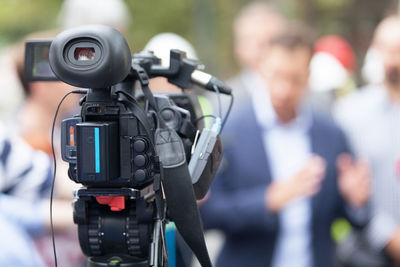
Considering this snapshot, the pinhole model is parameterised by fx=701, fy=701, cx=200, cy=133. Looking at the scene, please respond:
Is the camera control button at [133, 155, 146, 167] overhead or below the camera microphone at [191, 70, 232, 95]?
below

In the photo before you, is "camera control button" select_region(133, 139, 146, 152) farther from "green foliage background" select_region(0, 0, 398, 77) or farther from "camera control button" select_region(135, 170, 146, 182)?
"green foliage background" select_region(0, 0, 398, 77)

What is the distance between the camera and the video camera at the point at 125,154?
1.72 meters

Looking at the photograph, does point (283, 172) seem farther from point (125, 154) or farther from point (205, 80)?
point (125, 154)

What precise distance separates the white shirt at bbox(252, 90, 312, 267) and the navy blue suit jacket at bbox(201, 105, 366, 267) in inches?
1.3

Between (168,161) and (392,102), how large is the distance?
9.06 ft

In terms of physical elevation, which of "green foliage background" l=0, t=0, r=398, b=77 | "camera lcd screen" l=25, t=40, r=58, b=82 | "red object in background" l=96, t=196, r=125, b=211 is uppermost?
"green foliage background" l=0, t=0, r=398, b=77

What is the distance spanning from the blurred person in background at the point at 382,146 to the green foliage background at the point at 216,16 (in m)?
9.33

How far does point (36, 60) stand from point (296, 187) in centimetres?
166

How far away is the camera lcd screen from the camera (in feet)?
7.45

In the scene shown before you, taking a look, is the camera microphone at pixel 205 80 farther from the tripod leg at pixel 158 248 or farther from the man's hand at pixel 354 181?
the man's hand at pixel 354 181

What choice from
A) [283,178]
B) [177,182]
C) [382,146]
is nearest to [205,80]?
[177,182]

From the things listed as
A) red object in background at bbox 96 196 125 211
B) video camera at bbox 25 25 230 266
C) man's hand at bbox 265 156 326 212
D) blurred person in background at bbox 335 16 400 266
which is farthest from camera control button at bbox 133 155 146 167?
blurred person in background at bbox 335 16 400 266

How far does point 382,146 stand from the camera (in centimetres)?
412

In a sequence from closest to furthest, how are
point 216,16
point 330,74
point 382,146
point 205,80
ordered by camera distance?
point 205,80 → point 382,146 → point 330,74 → point 216,16
